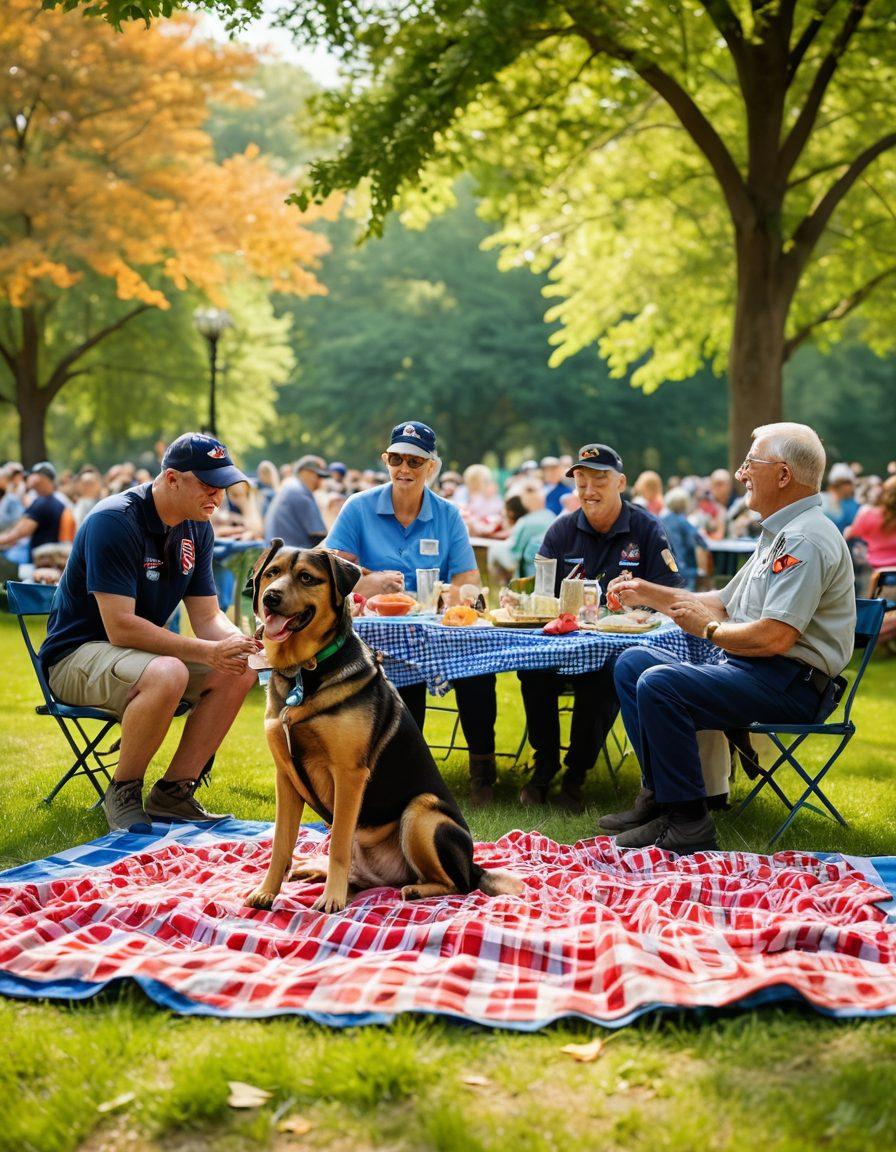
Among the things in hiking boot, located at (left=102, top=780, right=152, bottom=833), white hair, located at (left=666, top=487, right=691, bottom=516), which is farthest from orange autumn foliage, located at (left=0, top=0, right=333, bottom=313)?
hiking boot, located at (left=102, top=780, right=152, bottom=833)

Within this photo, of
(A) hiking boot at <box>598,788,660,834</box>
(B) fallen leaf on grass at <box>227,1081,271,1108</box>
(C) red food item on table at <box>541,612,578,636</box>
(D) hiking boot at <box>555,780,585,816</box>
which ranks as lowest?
(D) hiking boot at <box>555,780,585,816</box>

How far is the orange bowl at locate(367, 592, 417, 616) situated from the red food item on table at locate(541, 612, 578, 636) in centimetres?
71

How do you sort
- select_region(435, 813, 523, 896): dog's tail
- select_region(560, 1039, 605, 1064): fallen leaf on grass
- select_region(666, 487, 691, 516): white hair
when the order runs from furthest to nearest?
select_region(666, 487, 691, 516): white hair → select_region(435, 813, 523, 896): dog's tail → select_region(560, 1039, 605, 1064): fallen leaf on grass

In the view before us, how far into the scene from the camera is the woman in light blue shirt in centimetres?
672

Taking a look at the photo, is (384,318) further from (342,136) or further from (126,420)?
(342,136)

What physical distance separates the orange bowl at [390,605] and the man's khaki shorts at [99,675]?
0.98 m

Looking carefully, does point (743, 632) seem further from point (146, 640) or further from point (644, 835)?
point (146, 640)

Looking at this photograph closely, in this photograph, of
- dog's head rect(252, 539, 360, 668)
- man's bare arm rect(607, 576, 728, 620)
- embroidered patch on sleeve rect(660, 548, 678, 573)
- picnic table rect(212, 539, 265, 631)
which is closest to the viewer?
dog's head rect(252, 539, 360, 668)

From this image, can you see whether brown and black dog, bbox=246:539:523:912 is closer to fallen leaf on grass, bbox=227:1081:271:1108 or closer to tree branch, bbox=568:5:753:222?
fallen leaf on grass, bbox=227:1081:271:1108

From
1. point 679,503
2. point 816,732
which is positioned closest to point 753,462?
point 816,732

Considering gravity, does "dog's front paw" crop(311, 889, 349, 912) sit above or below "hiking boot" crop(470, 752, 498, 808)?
above

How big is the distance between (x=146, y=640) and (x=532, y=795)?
223 cm

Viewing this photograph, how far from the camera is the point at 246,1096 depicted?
Answer: 3.00 m

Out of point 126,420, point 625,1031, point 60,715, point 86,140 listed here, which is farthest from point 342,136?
point 126,420
